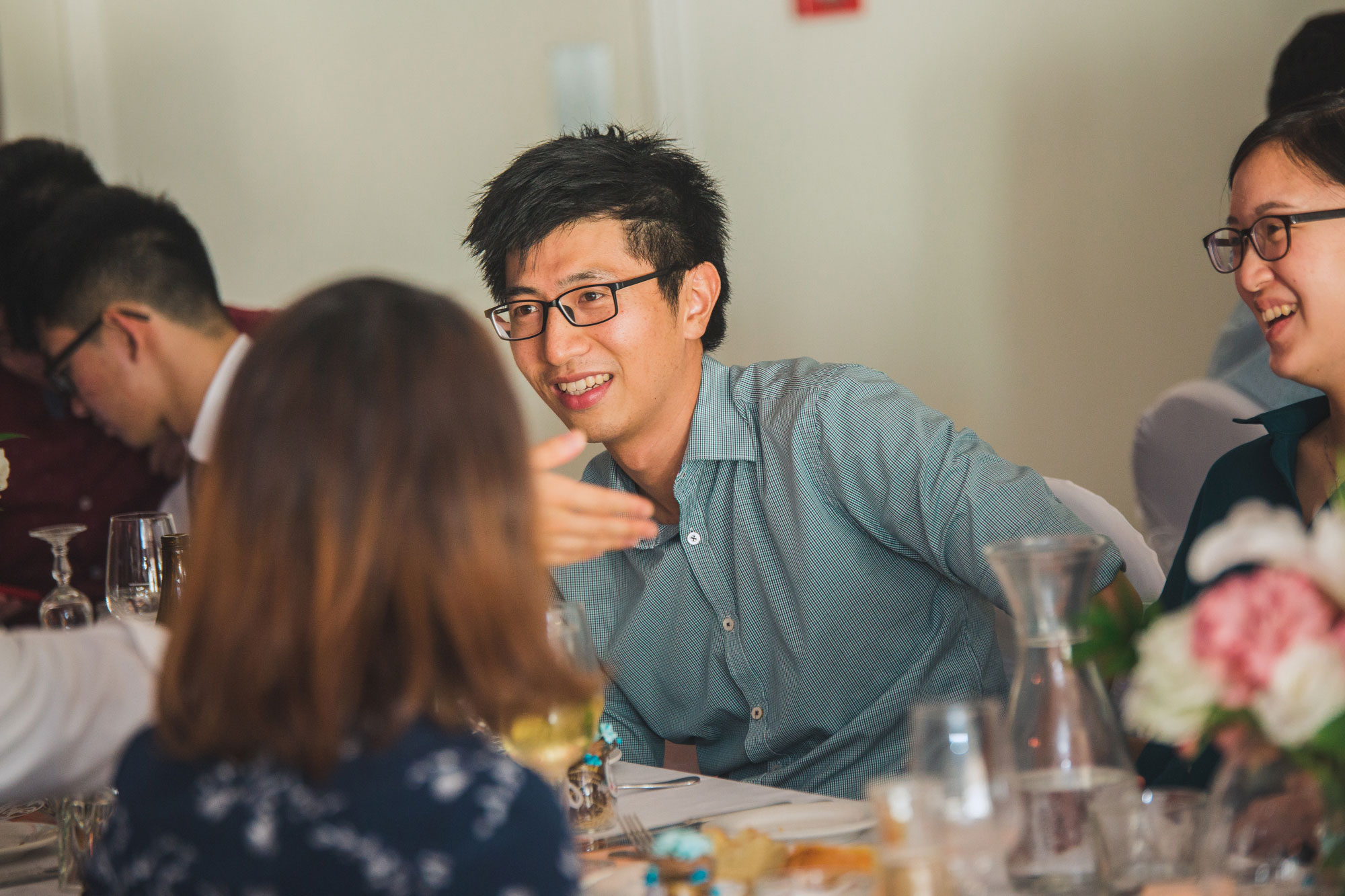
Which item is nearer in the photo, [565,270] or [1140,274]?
[565,270]

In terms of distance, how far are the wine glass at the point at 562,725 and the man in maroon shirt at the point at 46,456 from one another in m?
2.03

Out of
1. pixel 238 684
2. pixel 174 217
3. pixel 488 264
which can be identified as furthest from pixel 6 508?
pixel 238 684

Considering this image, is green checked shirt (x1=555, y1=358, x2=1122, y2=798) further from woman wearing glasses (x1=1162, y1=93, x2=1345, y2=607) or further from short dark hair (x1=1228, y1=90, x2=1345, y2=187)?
short dark hair (x1=1228, y1=90, x2=1345, y2=187)

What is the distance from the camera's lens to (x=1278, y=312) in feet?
4.77

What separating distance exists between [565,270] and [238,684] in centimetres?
118

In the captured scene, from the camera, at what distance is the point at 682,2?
12.1ft

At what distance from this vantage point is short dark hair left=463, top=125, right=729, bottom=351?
191 centimetres

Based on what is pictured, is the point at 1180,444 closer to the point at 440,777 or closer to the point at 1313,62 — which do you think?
the point at 1313,62

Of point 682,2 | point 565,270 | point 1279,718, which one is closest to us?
point 1279,718

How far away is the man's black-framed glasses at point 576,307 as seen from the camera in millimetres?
1896

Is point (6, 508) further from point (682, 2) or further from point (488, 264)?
point (682, 2)

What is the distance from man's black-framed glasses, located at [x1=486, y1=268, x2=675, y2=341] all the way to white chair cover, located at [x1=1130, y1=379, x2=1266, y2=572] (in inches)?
38.6

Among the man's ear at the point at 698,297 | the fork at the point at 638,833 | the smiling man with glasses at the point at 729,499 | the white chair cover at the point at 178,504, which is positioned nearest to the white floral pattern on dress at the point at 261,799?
the fork at the point at 638,833

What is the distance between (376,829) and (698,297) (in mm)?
1393
